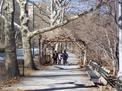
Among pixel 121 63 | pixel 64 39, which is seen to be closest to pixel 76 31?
pixel 64 39

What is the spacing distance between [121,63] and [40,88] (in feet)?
40.7

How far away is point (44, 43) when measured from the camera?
150 ft

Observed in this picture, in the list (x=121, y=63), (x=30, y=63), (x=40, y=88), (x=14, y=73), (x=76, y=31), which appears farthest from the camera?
(x=76, y=31)

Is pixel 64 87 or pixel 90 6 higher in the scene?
pixel 90 6

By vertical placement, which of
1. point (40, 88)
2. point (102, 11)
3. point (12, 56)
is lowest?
point (40, 88)

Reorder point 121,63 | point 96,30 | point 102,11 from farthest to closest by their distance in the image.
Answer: point 96,30
point 102,11
point 121,63

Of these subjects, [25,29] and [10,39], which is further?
[25,29]

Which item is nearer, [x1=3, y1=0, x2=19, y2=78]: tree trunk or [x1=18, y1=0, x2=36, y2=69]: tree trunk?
[x1=3, y1=0, x2=19, y2=78]: tree trunk

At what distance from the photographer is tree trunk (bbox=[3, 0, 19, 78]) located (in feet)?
82.0

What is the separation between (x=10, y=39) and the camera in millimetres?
25438

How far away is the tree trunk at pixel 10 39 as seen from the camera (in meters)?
25.0

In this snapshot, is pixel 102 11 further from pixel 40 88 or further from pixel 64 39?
pixel 64 39

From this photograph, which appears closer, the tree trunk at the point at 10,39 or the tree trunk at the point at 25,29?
the tree trunk at the point at 10,39

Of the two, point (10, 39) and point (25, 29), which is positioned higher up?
point (25, 29)
